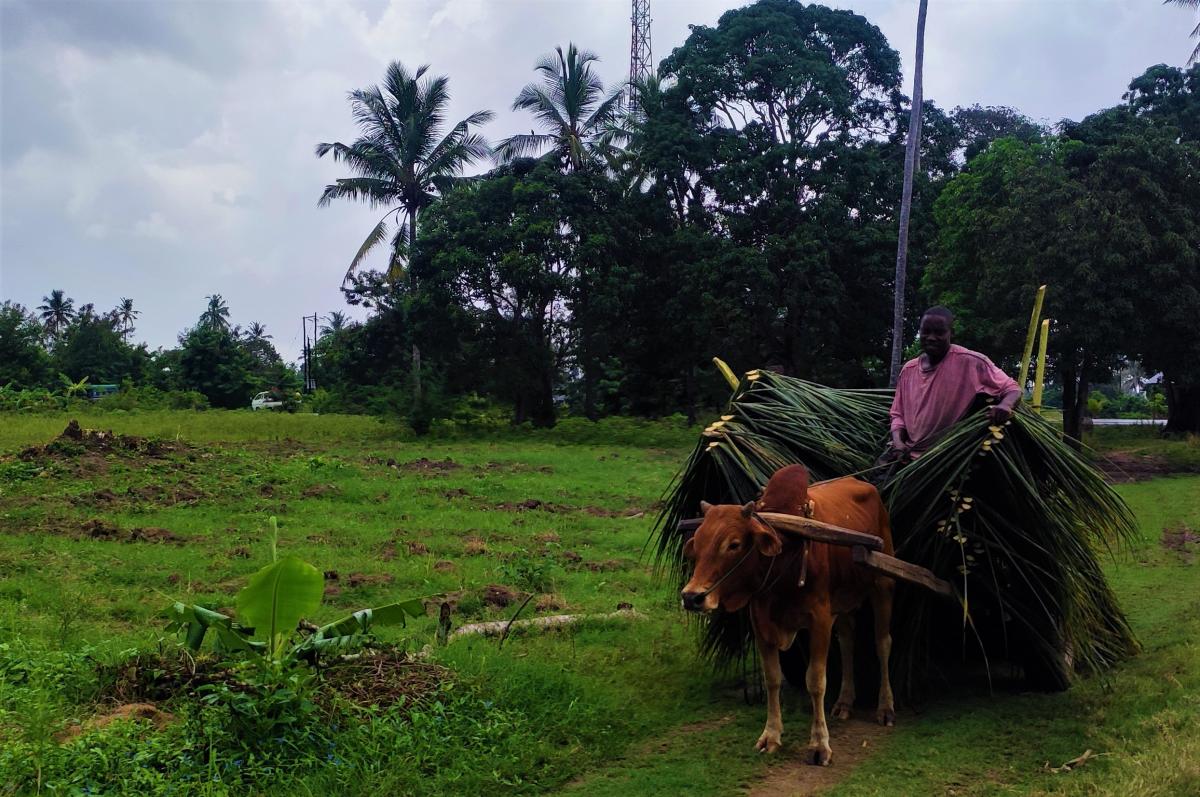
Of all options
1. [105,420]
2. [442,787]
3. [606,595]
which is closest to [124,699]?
[442,787]

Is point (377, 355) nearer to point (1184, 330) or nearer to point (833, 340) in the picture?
point (833, 340)

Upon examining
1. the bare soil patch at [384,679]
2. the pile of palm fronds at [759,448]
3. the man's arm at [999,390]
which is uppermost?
the man's arm at [999,390]

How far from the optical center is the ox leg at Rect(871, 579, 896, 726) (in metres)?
5.20

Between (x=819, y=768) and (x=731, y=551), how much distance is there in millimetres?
1163

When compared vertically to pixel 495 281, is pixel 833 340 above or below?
below

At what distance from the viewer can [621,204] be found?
25875 mm

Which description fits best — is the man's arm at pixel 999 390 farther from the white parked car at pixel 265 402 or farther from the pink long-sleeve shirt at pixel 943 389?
the white parked car at pixel 265 402

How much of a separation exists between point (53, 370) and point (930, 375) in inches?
1753

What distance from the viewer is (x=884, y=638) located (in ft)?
17.4

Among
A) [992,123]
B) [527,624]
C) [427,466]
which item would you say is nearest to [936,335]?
[527,624]

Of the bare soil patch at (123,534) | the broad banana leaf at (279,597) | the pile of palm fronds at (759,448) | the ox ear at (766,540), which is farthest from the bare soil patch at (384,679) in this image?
the bare soil patch at (123,534)

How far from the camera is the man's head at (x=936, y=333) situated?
221 inches

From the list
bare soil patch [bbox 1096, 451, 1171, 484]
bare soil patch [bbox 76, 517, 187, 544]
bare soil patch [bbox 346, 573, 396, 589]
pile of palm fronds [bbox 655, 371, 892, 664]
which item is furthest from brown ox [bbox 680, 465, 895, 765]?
bare soil patch [bbox 1096, 451, 1171, 484]

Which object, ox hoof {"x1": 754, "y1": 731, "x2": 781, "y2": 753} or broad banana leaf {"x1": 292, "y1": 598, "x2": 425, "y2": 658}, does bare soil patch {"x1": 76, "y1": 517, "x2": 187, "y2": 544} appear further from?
ox hoof {"x1": 754, "y1": 731, "x2": 781, "y2": 753}
